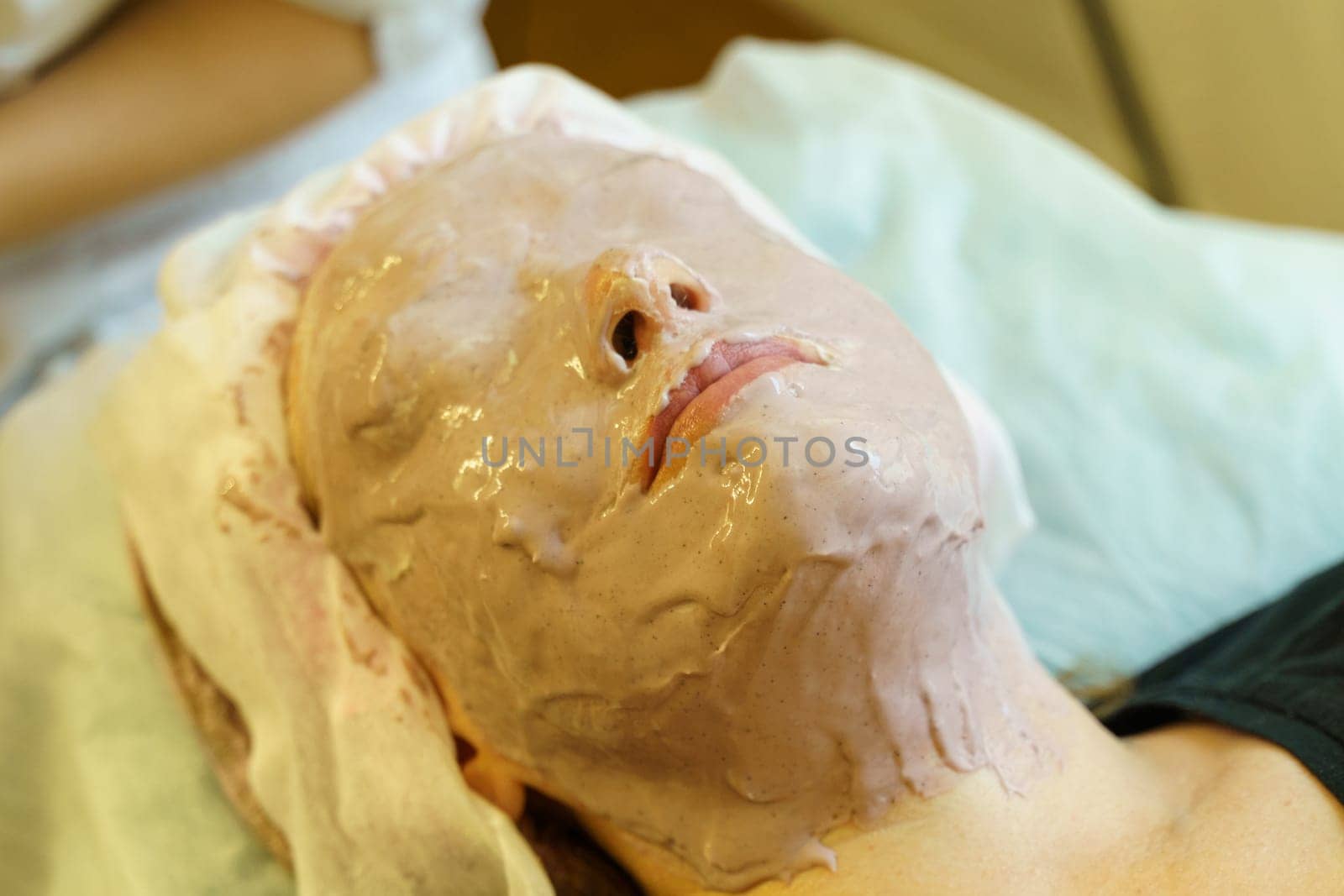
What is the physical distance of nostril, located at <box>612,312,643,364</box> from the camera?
0.67 metres

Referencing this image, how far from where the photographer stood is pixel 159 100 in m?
1.25

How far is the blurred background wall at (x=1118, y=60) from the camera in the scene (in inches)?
78.4

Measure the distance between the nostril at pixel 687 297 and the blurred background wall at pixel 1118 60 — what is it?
175 cm

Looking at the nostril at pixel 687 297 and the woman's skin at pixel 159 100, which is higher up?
the woman's skin at pixel 159 100

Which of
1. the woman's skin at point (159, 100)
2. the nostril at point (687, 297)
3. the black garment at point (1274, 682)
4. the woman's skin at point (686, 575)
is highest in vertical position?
the woman's skin at point (159, 100)

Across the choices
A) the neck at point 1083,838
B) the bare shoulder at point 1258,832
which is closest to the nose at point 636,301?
the neck at point 1083,838

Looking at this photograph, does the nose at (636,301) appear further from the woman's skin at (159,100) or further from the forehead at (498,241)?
the woman's skin at (159,100)

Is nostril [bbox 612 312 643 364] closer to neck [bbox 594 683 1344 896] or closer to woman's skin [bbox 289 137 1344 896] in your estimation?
woman's skin [bbox 289 137 1344 896]

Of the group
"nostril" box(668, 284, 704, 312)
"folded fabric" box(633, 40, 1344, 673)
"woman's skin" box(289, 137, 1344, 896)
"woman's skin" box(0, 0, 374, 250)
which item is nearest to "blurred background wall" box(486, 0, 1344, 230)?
"folded fabric" box(633, 40, 1344, 673)

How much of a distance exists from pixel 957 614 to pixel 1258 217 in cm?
180

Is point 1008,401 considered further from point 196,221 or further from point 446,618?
point 196,221

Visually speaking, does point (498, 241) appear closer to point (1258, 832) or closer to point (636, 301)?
point (636, 301)

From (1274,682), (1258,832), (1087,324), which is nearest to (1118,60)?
(1087,324)

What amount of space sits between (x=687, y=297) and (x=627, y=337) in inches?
1.8
